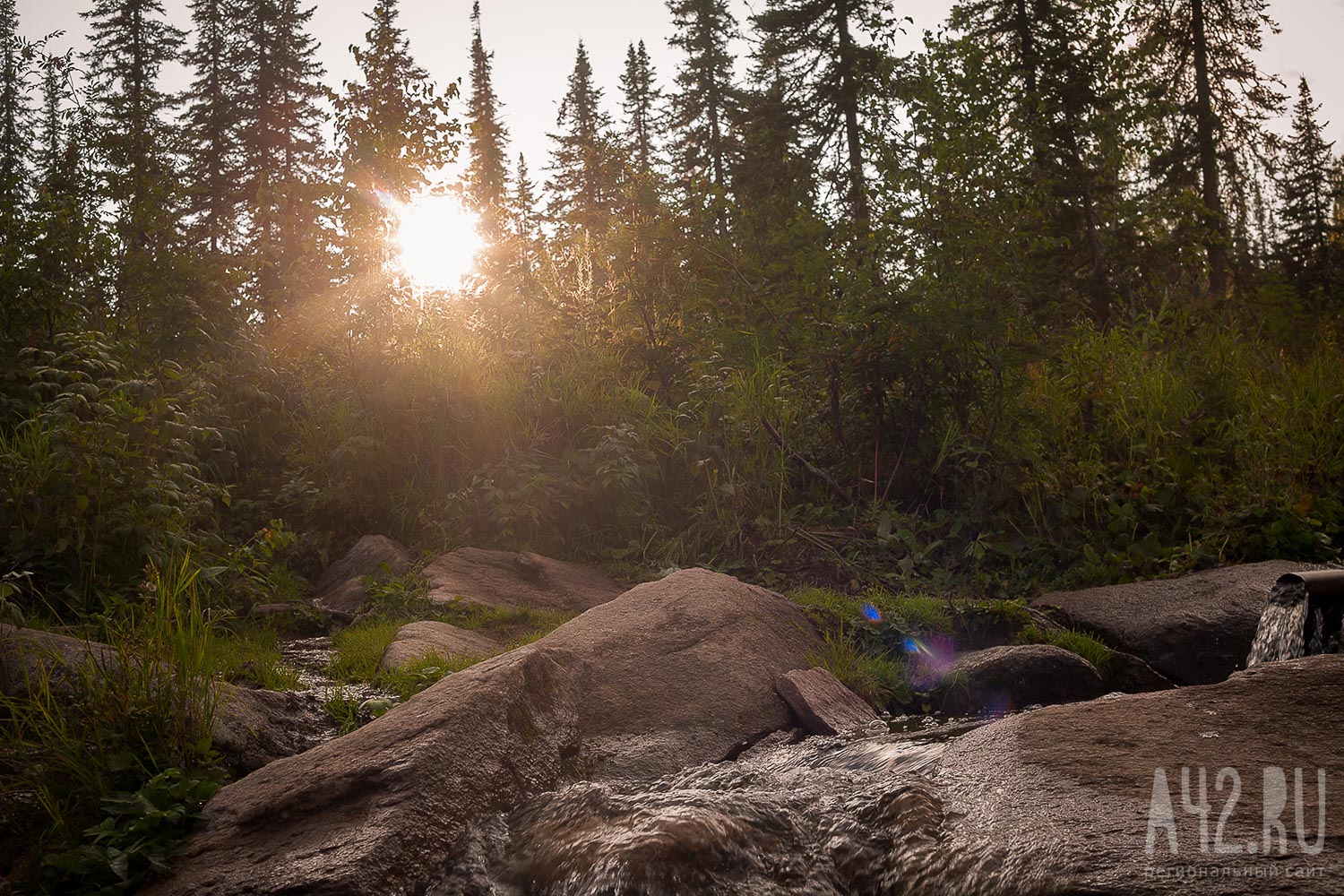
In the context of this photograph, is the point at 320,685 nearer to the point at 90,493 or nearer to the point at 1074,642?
the point at 90,493

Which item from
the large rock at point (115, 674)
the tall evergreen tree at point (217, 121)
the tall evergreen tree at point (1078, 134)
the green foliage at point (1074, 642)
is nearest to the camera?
the large rock at point (115, 674)

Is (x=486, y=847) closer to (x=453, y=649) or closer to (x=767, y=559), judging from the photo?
(x=453, y=649)

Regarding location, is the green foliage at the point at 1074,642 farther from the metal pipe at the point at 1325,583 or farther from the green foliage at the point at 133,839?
the green foliage at the point at 133,839

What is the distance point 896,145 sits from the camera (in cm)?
784

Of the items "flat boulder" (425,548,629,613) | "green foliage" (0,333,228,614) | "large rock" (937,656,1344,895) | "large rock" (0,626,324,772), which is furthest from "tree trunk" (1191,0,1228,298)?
"large rock" (0,626,324,772)

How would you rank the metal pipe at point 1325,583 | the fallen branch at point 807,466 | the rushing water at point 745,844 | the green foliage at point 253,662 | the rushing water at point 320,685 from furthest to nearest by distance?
the fallen branch at point 807,466
the green foliage at point 253,662
the rushing water at point 320,685
the metal pipe at point 1325,583
the rushing water at point 745,844

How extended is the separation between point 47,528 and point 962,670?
533cm

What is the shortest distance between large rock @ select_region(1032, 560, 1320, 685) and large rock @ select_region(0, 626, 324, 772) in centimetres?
482

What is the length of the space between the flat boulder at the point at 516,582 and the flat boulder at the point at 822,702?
2.29 metres

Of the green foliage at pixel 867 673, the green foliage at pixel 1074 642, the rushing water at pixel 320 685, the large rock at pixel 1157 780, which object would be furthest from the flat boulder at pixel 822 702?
the rushing water at pixel 320 685

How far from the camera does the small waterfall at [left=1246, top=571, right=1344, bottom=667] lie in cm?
A: 396

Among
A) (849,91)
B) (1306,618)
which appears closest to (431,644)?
(1306,618)

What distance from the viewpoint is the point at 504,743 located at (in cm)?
333

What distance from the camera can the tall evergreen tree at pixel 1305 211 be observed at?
20.0 meters
